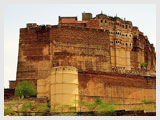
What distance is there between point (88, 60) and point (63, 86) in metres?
11.4

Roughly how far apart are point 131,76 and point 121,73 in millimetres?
975

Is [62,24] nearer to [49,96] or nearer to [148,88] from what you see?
[148,88]

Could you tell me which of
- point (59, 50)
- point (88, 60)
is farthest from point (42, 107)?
point (88, 60)

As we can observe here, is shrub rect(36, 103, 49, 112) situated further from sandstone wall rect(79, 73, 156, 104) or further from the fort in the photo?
sandstone wall rect(79, 73, 156, 104)

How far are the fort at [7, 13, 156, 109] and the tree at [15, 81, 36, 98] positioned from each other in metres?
1.86

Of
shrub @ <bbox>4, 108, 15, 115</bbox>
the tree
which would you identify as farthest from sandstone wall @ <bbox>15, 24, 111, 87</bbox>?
shrub @ <bbox>4, 108, 15, 115</bbox>

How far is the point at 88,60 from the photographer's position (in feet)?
155

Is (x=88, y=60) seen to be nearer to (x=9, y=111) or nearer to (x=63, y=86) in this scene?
(x=63, y=86)

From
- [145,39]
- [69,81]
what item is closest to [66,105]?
[69,81]

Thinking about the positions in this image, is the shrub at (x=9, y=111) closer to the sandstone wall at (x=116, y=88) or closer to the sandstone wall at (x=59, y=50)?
the sandstone wall at (x=116, y=88)

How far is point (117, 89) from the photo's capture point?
42969mm

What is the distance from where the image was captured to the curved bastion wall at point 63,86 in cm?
3582

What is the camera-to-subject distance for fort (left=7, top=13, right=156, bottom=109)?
3981 centimetres

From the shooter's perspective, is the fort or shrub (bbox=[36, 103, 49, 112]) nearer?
shrub (bbox=[36, 103, 49, 112])
